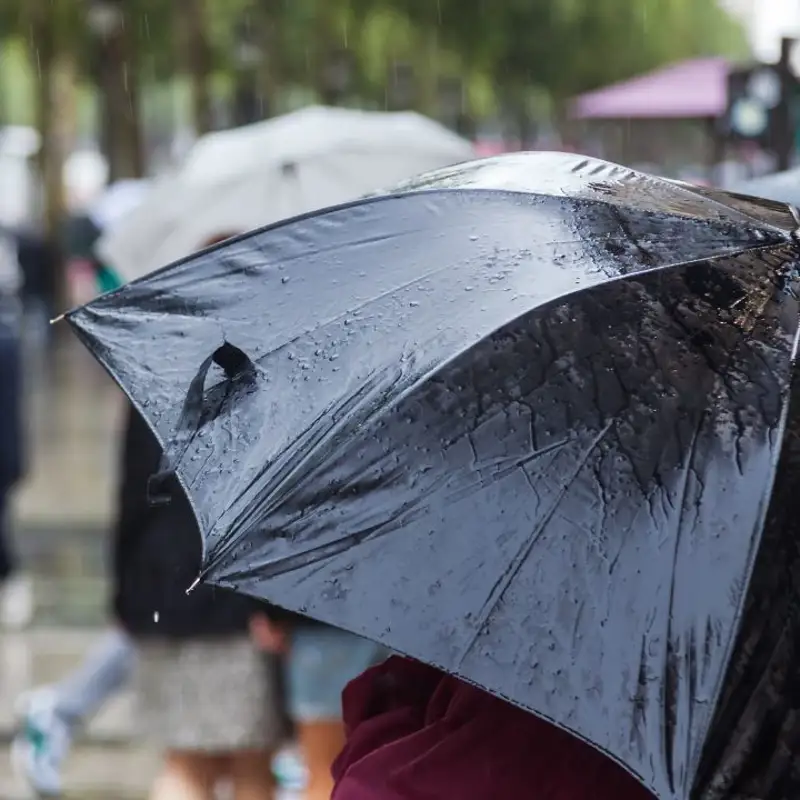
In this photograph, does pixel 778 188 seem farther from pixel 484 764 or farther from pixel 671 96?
pixel 671 96

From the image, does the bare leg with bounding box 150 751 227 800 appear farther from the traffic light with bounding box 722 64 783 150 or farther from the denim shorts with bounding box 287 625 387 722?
the traffic light with bounding box 722 64 783 150

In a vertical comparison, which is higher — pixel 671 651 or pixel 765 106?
pixel 765 106

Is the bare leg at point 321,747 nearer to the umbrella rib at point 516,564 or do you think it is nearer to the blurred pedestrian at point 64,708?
the blurred pedestrian at point 64,708

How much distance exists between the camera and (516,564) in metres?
1.75

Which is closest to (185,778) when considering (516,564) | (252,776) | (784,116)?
(252,776)

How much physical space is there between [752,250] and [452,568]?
539 mm

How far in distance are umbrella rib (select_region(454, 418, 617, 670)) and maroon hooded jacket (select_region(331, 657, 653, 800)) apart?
209 millimetres

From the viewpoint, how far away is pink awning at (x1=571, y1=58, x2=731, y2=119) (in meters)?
16.5

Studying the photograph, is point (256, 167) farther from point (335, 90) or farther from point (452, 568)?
point (335, 90)

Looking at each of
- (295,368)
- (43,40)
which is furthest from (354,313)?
(43,40)

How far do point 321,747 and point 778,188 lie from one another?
1917 mm

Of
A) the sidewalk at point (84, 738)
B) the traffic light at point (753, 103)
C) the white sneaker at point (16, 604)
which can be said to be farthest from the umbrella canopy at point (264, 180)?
the traffic light at point (753, 103)

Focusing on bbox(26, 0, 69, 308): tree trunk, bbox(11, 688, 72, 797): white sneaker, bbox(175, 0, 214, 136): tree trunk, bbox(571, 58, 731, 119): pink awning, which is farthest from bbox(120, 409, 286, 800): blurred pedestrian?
bbox(26, 0, 69, 308): tree trunk

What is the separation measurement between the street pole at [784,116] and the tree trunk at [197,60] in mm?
10477
